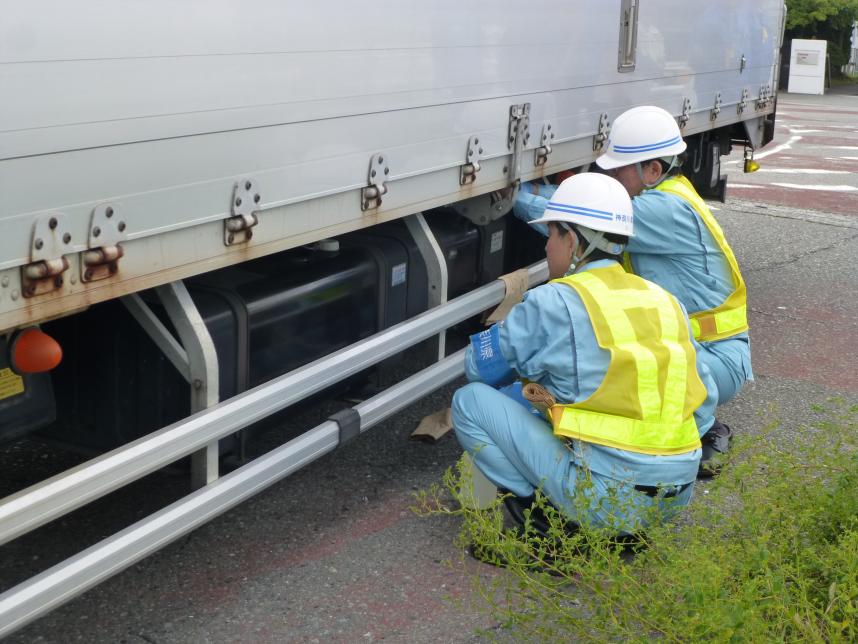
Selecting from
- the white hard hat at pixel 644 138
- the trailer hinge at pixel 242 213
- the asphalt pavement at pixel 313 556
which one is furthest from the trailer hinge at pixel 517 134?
the trailer hinge at pixel 242 213

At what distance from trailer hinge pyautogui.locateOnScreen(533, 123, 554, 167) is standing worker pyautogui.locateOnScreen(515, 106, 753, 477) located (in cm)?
24

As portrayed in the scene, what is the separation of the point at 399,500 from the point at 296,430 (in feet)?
2.46

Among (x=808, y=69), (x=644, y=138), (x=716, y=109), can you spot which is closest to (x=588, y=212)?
(x=644, y=138)

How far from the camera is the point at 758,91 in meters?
8.14

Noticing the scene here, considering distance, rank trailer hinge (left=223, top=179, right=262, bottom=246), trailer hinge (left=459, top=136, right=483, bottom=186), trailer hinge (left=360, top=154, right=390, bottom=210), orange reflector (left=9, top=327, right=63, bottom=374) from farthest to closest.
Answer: trailer hinge (left=459, top=136, right=483, bottom=186) < trailer hinge (left=360, top=154, right=390, bottom=210) < trailer hinge (left=223, top=179, right=262, bottom=246) < orange reflector (left=9, top=327, right=63, bottom=374)

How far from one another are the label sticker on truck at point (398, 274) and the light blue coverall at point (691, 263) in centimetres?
100

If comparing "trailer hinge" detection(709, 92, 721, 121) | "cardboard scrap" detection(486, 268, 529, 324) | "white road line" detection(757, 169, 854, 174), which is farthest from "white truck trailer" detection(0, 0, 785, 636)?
"white road line" detection(757, 169, 854, 174)

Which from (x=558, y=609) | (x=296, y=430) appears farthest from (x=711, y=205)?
(x=558, y=609)

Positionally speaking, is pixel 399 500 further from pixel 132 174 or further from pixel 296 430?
pixel 132 174

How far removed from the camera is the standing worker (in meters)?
4.73

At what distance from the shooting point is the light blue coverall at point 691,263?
472 centimetres

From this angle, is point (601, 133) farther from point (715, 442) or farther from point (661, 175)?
point (715, 442)

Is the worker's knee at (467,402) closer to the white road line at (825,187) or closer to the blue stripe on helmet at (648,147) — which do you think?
the blue stripe on helmet at (648,147)

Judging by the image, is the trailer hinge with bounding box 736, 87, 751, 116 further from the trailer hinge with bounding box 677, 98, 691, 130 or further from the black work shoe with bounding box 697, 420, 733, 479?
the black work shoe with bounding box 697, 420, 733, 479
